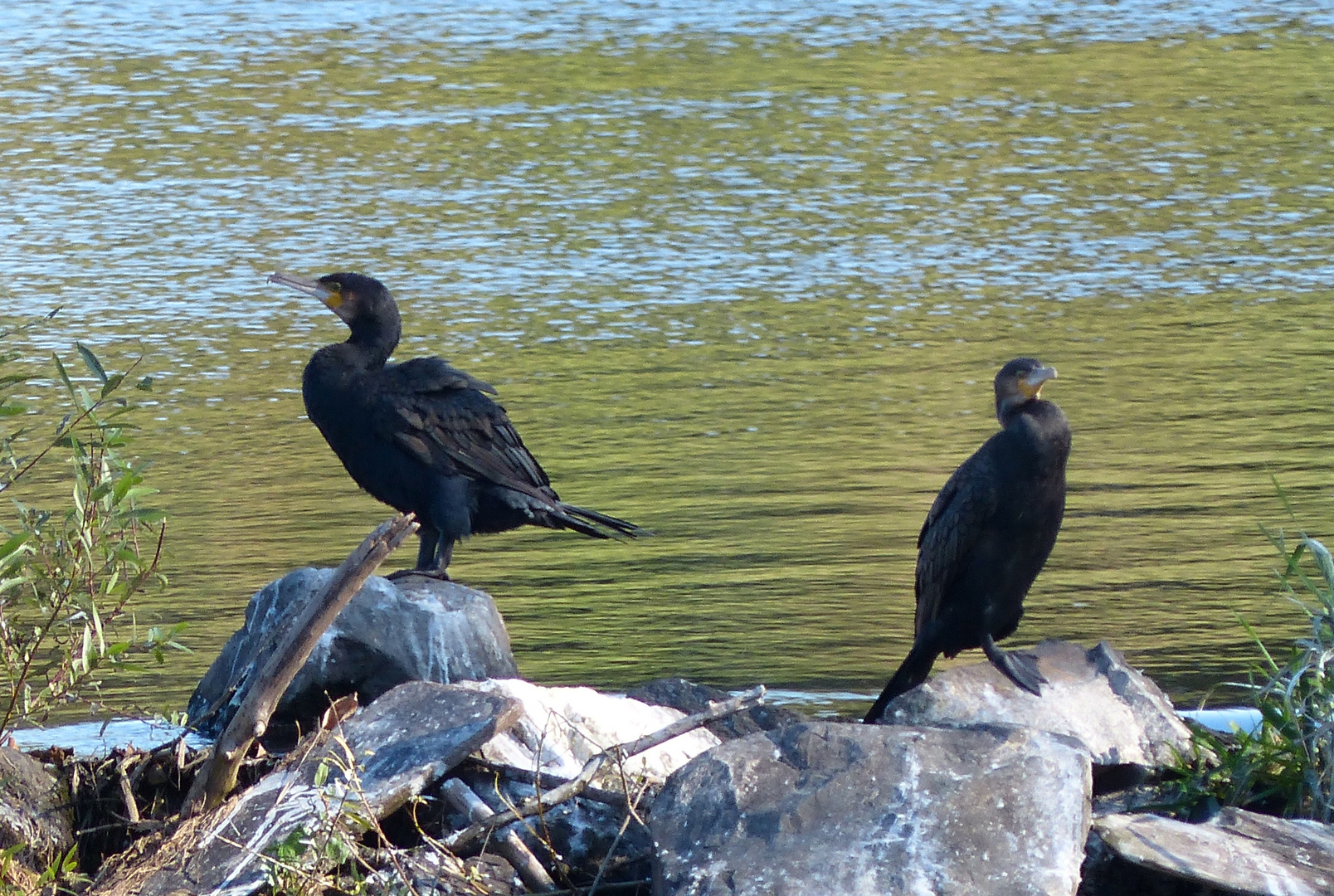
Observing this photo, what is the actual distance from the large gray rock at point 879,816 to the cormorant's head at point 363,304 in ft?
9.90

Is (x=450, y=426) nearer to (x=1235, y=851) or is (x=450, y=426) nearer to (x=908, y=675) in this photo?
(x=908, y=675)

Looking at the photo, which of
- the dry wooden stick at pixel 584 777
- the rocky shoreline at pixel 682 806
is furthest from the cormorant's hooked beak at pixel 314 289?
the dry wooden stick at pixel 584 777

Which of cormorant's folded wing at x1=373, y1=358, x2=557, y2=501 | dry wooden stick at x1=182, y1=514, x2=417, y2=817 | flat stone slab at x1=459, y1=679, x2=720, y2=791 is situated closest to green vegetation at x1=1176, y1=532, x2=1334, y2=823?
flat stone slab at x1=459, y1=679, x2=720, y2=791

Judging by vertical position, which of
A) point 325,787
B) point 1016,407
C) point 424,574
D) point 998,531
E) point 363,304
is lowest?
point 424,574

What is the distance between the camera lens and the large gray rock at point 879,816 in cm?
454

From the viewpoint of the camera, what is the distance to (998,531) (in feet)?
19.2

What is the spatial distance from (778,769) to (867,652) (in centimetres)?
262

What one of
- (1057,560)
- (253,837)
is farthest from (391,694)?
(1057,560)

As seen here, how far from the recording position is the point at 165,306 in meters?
13.7

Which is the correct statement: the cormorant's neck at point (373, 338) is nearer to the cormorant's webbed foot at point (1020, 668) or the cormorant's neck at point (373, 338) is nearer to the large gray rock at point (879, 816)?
the cormorant's webbed foot at point (1020, 668)

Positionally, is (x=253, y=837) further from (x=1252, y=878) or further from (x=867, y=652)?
(x=867, y=652)

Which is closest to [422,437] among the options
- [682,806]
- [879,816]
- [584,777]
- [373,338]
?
[373,338]

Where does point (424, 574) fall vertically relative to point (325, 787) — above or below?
below

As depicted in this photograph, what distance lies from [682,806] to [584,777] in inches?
12.2
